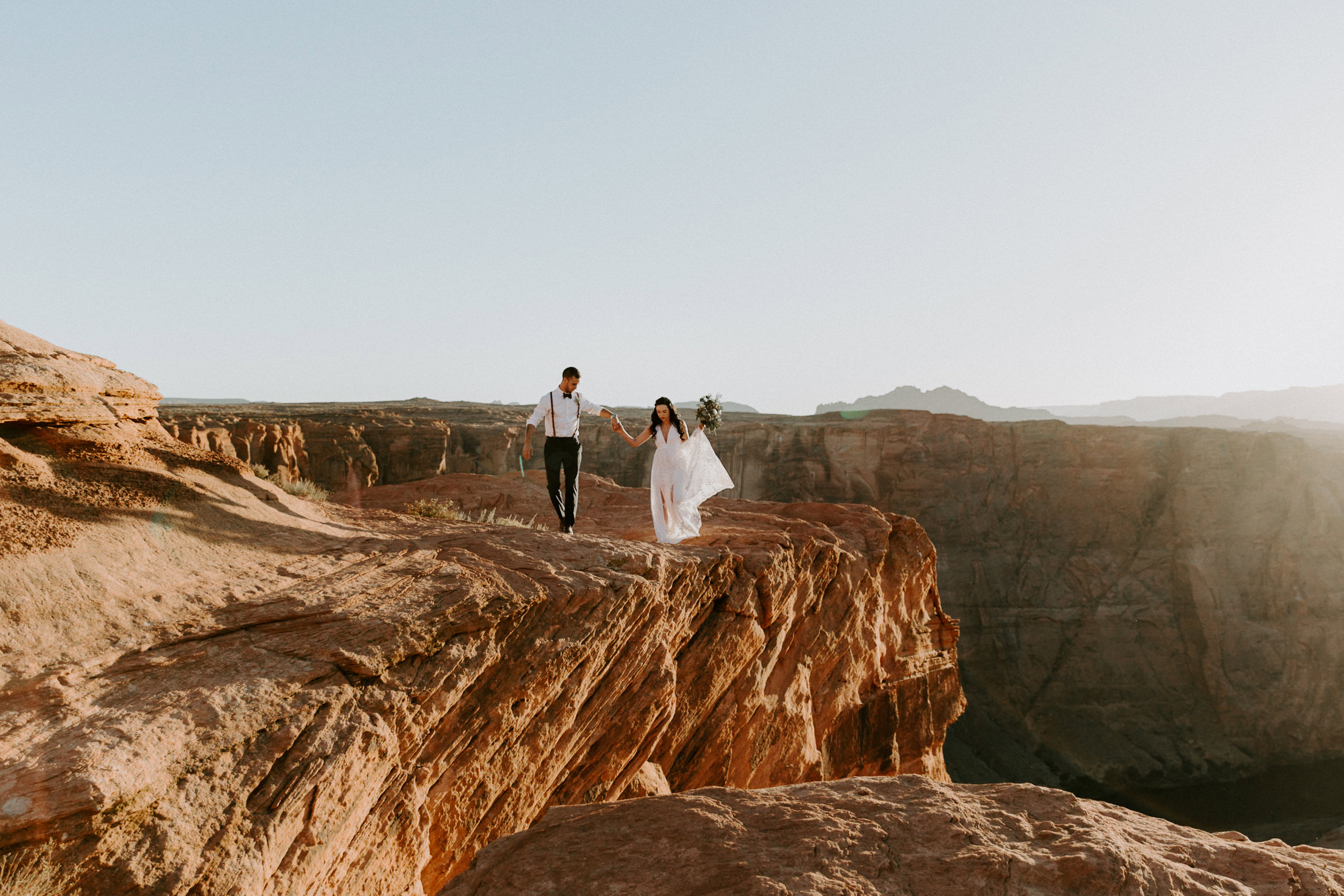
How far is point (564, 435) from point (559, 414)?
23 centimetres

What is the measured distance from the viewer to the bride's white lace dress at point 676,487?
8219mm

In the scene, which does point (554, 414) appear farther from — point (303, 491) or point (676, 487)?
point (303, 491)

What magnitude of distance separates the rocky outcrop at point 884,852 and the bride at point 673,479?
4.33 metres

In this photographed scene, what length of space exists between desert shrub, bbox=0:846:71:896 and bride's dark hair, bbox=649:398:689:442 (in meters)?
5.91

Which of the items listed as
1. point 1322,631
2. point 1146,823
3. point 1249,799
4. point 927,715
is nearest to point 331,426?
point 927,715

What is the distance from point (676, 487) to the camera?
8.27 metres

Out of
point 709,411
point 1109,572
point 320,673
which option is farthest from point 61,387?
point 1109,572

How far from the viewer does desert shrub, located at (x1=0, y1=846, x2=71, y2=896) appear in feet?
8.20

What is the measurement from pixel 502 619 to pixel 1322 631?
112 ft

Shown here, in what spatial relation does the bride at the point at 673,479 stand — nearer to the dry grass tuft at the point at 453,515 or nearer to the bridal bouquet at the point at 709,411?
the dry grass tuft at the point at 453,515

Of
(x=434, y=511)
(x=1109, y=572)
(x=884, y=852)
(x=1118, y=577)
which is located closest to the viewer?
(x=884, y=852)

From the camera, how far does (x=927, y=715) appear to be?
471 inches

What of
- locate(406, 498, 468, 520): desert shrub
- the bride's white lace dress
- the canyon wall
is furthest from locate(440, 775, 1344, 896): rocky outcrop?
the canyon wall

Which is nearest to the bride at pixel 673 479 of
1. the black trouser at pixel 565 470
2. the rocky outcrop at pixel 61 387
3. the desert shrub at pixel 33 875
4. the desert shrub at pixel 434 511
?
the black trouser at pixel 565 470
